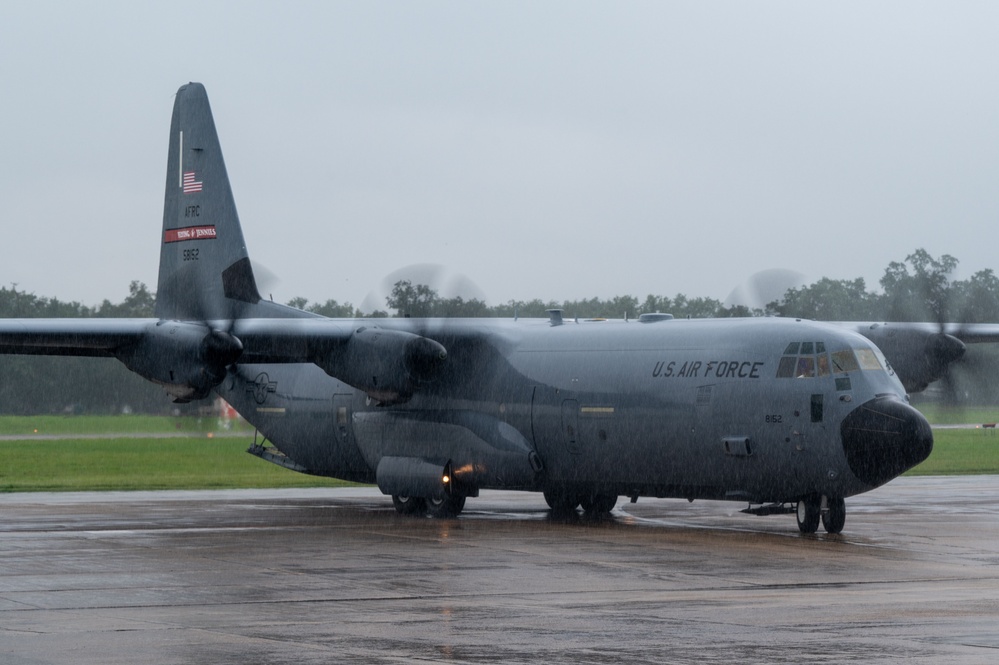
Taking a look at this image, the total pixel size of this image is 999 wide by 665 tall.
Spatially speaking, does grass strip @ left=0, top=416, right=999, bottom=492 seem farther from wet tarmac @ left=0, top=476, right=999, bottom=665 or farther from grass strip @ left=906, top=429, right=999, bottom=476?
wet tarmac @ left=0, top=476, right=999, bottom=665

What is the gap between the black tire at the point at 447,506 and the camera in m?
22.3

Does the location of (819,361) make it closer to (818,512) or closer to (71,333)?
(818,512)

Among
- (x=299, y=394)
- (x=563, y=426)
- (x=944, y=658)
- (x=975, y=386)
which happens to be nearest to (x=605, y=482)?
(x=563, y=426)

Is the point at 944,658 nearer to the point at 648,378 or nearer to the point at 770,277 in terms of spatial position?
the point at 648,378

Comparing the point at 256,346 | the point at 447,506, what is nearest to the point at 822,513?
the point at 447,506

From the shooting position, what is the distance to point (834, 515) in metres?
18.9

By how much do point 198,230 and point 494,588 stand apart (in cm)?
1510

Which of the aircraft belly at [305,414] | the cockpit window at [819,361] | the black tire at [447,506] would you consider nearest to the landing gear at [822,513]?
the cockpit window at [819,361]

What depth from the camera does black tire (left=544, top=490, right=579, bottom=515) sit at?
22.8 m

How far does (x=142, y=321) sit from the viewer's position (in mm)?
21938

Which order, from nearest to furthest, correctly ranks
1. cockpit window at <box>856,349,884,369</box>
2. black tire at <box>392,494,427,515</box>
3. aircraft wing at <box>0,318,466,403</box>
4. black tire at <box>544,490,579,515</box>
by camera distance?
cockpit window at <box>856,349,884,369</box> < aircraft wing at <box>0,318,466,403</box> < black tire at <box>544,490,579,515</box> < black tire at <box>392,494,427,515</box>

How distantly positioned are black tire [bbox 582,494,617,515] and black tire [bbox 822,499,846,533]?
4518 millimetres

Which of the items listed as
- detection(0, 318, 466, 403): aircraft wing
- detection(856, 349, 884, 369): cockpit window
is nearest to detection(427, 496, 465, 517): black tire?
detection(0, 318, 466, 403): aircraft wing

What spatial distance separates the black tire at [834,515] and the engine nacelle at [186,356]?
29.7ft
